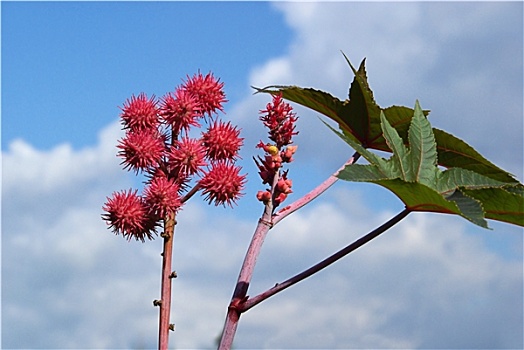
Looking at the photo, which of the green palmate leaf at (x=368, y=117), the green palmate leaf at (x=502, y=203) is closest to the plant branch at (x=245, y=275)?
the green palmate leaf at (x=368, y=117)

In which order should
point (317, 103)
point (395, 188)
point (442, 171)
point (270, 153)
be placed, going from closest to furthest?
point (395, 188)
point (442, 171)
point (270, 153)
point (317, 103)

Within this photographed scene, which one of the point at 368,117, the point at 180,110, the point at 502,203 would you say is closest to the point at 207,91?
the point at 180,110

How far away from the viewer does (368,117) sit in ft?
7.59

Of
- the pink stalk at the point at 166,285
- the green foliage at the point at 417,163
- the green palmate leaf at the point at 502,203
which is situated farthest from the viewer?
the pink stalk at the point at 166,285

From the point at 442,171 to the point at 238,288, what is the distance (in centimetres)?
60

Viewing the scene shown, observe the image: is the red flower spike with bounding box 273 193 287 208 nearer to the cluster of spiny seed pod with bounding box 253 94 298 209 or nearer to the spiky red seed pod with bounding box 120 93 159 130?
the cluster of spiny seed pod with bounding box 253 94 298 209

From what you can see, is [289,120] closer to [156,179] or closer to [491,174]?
[156,179]

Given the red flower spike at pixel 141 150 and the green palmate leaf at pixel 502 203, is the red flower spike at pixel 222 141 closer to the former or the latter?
the red flower spike at pixel 141 150

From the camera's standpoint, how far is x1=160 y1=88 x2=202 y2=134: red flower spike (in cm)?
217

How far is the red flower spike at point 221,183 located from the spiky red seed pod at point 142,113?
0.24m

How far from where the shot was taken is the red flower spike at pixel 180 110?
2.17 metres

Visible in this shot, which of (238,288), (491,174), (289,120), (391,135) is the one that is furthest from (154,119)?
(491,174)

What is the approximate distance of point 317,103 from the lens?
2.34 meters

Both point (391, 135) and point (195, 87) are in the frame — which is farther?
point (195, 87)
